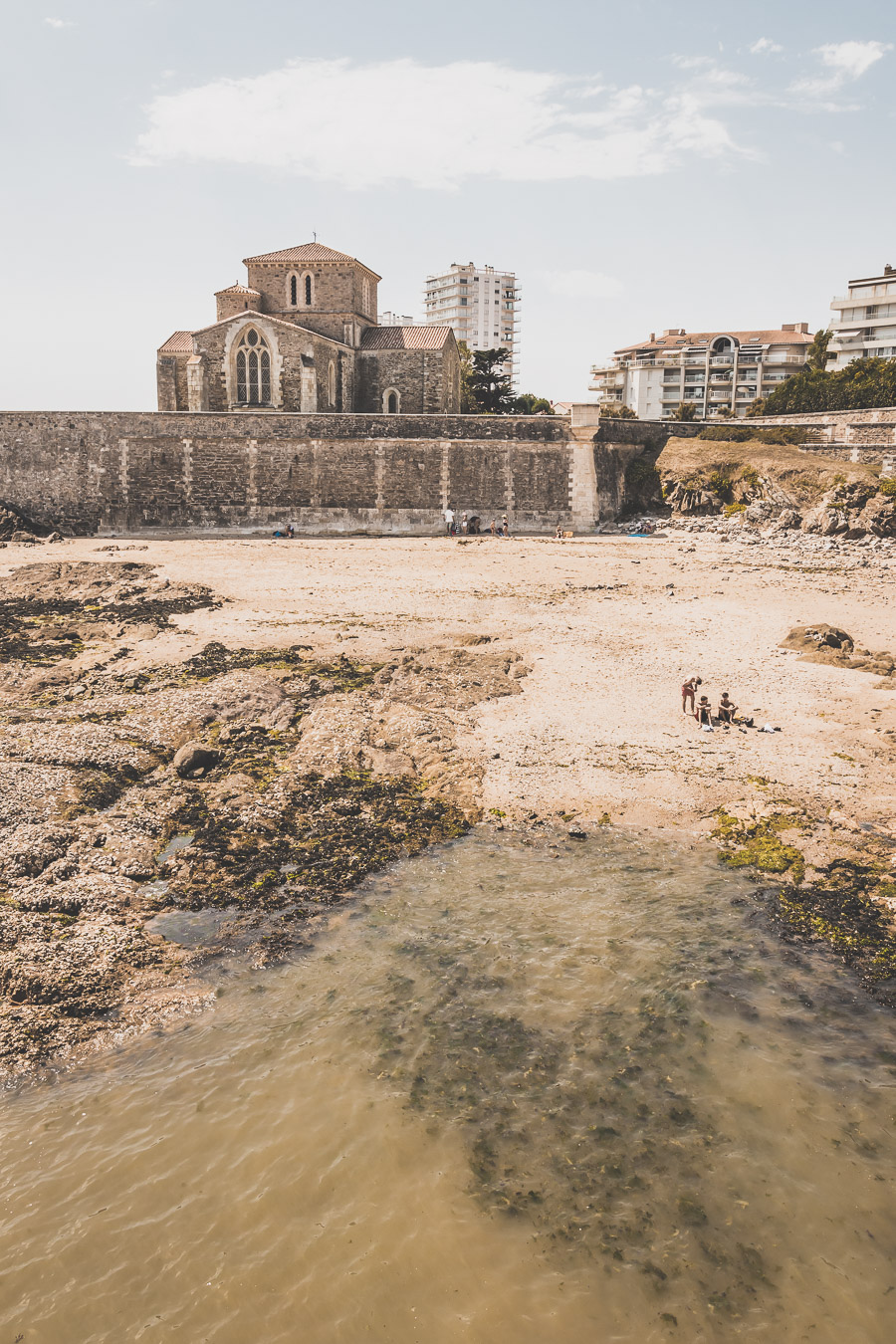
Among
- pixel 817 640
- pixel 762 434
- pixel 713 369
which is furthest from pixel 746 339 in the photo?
pixel 817 640

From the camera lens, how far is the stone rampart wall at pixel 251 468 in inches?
1378

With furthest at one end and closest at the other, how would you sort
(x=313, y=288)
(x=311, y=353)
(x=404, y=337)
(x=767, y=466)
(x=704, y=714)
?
(x=404, y=337), (x=313, y=288), (x=311, y=353), (x=767, y=466), (x=704, y=714)

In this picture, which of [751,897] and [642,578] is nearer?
[751,897]

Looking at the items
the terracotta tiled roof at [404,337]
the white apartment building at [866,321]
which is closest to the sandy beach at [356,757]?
the terracotta tiled roof at [404,337]

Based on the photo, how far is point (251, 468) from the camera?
115ft

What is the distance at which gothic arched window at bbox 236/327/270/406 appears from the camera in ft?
128

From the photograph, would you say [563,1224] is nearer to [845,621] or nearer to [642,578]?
[845,621]

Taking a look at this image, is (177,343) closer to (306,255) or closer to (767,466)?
(306,255)

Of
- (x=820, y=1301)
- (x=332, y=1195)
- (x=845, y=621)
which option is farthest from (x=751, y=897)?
(x=845, y=621)

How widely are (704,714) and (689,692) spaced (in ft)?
1.96

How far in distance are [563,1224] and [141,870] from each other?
5.77 m

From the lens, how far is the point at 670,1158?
19.6 ft

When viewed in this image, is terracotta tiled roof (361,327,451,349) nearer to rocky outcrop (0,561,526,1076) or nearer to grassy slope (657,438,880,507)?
grassy slope (657,438,880,507)

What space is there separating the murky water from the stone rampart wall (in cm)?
2865
